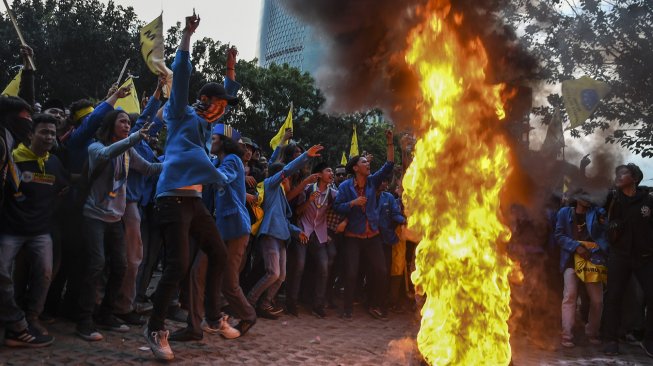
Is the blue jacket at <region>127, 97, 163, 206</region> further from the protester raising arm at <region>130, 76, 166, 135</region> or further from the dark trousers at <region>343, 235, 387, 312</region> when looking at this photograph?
the dark trousers at <region>343, 235, 387, 312</region>

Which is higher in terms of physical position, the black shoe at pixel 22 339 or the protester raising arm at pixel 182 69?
the protester raising arm at pixel 182 69

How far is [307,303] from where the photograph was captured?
877 cm

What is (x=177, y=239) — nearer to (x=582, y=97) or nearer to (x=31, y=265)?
(x=31, y=265)

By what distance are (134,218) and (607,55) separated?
6.34 metres

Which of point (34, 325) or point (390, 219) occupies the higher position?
point (390, 219)

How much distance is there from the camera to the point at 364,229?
8.38m

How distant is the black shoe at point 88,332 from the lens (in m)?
5.09

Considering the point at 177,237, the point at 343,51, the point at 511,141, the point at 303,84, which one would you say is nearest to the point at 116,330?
the point at 177,237

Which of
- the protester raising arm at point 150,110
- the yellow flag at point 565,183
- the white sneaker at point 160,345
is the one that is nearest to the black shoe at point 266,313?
the white sneaker at point 160,345

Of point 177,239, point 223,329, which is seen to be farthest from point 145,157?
point 223,329

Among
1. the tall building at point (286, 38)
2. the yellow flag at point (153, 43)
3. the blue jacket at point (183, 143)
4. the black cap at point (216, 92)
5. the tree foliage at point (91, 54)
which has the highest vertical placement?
the tree foliage at point (91, 54)

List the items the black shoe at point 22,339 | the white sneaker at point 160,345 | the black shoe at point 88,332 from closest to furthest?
the white sneaker at point 160,345, the black shoe at point 22,339, the black shoe at point 88,332

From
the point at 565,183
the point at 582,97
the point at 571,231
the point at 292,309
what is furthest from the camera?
the point at 582,97

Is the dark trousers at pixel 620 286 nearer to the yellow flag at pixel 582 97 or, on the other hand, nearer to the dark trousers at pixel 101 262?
the yellow flag at pixel 582 97
